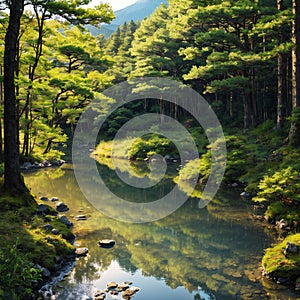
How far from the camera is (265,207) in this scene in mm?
10875

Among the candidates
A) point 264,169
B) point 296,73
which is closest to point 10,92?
point 264,169

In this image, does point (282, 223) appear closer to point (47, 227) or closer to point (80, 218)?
point (80, 218)

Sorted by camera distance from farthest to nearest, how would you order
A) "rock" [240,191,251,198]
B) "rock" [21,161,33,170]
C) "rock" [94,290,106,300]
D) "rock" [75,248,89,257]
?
"rock" [21,161,33,170] → "rock" [240,191,251,198] → "rock" [75,248,89,257] → "rock" [94,290,106,300]

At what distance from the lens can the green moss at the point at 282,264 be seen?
5.98 metres

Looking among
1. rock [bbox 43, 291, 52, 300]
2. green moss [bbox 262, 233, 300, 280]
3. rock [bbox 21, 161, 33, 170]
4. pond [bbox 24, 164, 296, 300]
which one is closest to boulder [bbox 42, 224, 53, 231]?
pond [bbox 24, 164, 296, 300]

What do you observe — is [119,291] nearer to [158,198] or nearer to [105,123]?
[158,198]

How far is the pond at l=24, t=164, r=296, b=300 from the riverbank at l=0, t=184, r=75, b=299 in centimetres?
33

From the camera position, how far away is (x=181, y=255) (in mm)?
7441

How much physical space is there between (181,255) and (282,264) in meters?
2.06

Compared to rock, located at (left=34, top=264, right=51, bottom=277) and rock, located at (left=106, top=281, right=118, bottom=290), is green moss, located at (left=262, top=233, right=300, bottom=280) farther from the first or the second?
rock, located at (left=34, top=264, right=51, bottom=277)

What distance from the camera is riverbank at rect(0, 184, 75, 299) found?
506 cm

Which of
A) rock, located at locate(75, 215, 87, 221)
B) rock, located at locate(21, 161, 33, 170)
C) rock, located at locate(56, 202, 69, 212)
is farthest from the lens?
rock, located at locate(21, 161, 33, 170)

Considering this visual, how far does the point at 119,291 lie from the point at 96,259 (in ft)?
4.26

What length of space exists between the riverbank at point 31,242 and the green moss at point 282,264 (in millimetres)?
3628
